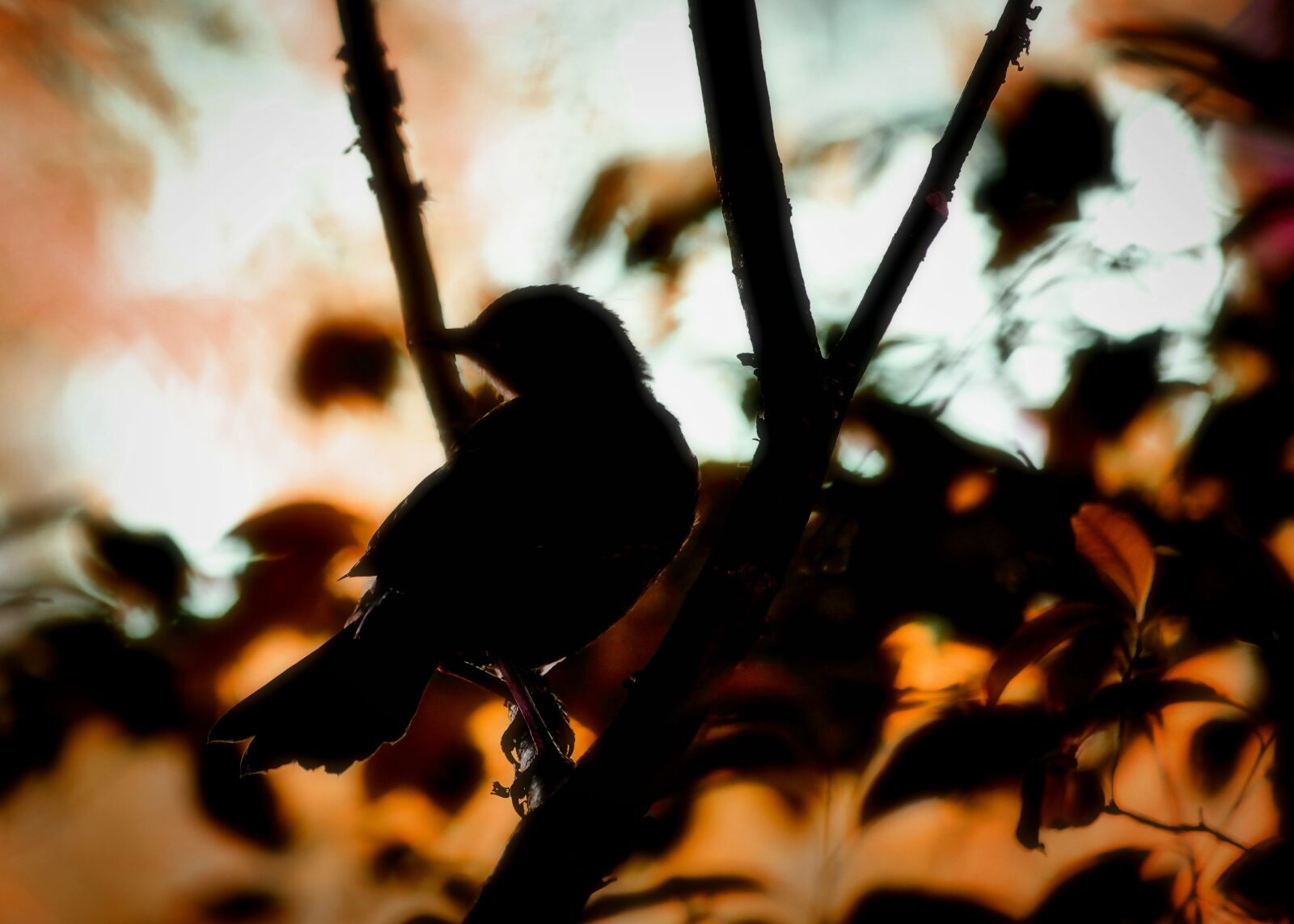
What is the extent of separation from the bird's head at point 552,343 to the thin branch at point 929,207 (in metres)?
1.35

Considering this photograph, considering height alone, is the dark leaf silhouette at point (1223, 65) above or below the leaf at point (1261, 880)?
above

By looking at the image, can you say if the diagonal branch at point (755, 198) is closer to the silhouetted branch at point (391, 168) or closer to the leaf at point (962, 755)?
the leaf at point (962, 755)

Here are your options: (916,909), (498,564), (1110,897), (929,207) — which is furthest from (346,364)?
(1110,897)

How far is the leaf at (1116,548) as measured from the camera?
5.11ft

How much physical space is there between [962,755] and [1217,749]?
1.88ft

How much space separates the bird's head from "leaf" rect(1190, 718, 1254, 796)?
5.86ft

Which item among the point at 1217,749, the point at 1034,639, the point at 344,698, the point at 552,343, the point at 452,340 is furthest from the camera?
the point at 552,343

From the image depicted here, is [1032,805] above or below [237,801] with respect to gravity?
below

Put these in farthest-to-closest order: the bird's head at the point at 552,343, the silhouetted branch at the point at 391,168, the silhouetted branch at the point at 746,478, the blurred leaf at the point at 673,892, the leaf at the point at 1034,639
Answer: the bird's head at the point at 552,343 < the silhouetted branch at the point at 391,168 < the blurred leaf at the point at 673,892 < the leaf at the point at 1034,639 < the silhouetted branch at the point at 746,478

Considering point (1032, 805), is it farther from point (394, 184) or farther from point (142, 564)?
point (394, 184)

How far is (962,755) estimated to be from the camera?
5.17 ft

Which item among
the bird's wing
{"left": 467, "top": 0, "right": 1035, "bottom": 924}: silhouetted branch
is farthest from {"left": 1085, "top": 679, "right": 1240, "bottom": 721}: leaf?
the bird's wing

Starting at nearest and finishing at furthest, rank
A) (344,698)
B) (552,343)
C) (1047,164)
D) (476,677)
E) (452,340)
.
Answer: (344,698) → (1047,164) → (476,677) → (452,340) → (552,343)

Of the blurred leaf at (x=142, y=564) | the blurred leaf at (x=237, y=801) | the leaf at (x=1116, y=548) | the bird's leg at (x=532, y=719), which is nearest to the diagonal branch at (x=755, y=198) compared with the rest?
the leaf at (x=1116, y=548)
